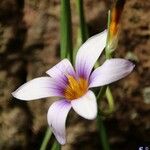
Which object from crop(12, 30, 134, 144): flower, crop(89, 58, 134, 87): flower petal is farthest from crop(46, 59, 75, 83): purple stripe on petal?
crop(89, 58, 134, 87): flower petal

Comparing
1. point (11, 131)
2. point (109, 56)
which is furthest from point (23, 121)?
point (109, 56)

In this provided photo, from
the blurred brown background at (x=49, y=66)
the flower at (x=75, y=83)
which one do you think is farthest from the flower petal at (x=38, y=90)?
the blurred brown background at (x=49, y=66)

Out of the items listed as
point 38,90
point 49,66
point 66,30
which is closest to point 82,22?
point 66,30

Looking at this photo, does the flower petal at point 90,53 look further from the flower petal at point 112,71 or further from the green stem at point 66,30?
the green stem at point 66,30

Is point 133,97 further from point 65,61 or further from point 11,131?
point 65,61

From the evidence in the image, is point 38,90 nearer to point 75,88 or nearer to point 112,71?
point 75,88

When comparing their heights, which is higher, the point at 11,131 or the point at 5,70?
the point at 5,70
